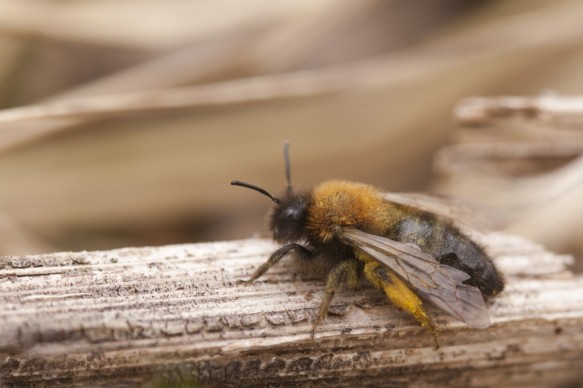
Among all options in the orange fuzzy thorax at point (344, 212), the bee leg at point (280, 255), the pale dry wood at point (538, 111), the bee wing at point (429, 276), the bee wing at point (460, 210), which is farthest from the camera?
the pale dry wood at point (538, 111)

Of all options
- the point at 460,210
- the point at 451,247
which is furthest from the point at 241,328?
the point at 460,210

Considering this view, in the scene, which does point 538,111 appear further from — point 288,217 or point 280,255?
point 280,255

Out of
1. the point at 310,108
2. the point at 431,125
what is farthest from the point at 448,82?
the point at 310,108

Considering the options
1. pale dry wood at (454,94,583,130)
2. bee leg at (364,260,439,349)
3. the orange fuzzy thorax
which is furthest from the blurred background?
bee leg at (364,260,439,349)

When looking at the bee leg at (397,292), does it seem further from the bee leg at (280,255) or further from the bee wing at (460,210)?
the bee wing at (460,210)

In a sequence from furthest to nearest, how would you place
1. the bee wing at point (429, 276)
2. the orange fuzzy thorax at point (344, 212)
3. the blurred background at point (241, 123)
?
the blurred background at point (241, 123), the orange fuzzy thorax at point (344, 212), the bee wing at point (429, 276)

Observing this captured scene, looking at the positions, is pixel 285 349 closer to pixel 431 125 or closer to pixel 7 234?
pixel 7 234

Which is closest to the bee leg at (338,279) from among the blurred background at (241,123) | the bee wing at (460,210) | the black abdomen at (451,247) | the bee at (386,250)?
the bee at (386,250)
